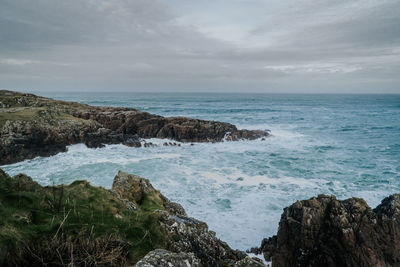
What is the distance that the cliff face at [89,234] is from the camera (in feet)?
12.1

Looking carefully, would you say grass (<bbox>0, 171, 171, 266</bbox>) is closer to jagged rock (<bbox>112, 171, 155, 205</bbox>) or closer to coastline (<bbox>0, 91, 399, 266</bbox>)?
jagged rock (<bbox>112, 171, 155, 205</bbox>)

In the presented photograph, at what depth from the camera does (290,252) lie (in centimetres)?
1062

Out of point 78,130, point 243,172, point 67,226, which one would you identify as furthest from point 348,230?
point 78,130

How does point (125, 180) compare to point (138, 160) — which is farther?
point (138, 160)

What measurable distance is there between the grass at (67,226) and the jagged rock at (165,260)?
64 centimetres

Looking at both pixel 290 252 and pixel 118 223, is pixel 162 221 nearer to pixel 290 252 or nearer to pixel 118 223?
pixel 118 223

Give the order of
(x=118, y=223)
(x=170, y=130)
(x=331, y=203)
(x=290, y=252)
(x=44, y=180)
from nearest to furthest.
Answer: (x=118, y=223)
(x=290, y=252)
(x=331, y=203)
(x=44, y=180)
(x=170, y=130)

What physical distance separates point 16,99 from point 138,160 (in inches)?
1531

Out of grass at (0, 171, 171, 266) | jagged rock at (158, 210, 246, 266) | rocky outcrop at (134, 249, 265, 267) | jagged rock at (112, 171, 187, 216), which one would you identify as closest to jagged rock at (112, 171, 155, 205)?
jagged rock at (112, 171, 187, 216)

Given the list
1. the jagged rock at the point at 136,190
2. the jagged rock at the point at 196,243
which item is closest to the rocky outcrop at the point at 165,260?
the jagged rock at the point at 196,243

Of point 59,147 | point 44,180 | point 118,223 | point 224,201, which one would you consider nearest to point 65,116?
point 59,147

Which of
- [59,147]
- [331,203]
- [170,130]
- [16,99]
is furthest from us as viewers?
[16,99]

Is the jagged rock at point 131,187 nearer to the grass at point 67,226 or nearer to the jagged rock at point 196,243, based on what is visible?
the grass at point 67,226

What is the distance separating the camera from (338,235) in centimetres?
1022
